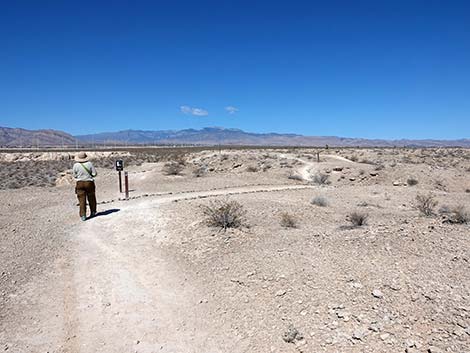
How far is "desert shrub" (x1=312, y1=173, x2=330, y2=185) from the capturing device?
84.0 ft

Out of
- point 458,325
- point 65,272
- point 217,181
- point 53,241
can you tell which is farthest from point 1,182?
point 458,325

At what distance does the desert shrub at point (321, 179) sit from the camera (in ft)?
84.0

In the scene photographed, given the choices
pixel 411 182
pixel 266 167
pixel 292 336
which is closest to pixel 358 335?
pixel 292 336

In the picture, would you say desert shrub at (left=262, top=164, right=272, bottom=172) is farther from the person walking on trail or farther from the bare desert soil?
the person walking on trail

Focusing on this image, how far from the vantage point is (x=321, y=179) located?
2594cm

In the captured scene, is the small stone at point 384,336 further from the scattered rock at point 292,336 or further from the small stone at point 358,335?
the scattered rock at point 292,336

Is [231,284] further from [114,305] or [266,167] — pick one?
[266,167]

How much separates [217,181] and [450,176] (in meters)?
15.8

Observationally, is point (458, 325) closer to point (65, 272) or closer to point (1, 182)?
point (65, 272)

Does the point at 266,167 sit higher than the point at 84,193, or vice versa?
the point at 84,193

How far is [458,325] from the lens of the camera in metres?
5.39

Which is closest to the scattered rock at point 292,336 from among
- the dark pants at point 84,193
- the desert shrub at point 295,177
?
the dark pants at point 84,193

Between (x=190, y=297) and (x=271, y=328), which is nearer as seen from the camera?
(x=271, y=328)

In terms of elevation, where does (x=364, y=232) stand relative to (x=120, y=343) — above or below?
above
